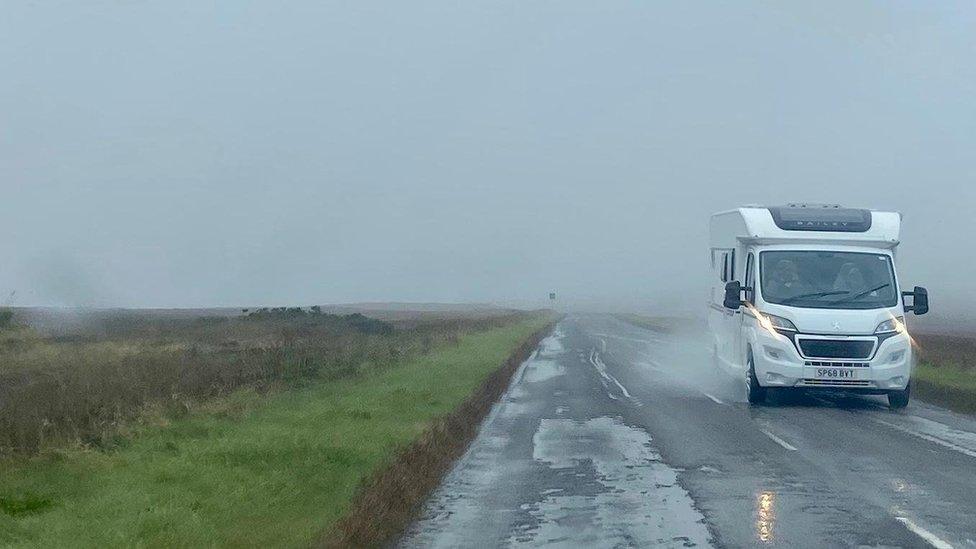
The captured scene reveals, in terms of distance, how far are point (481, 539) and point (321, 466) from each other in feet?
8.45

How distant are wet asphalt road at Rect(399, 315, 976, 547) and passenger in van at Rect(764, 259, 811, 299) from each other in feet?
6.76

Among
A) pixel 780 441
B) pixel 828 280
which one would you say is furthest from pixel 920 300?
pixel 780 441

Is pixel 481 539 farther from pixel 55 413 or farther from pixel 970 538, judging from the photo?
pixel 55 413

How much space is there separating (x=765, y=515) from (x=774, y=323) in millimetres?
10521

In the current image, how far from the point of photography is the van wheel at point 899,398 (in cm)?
2014

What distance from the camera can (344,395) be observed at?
1898 cm

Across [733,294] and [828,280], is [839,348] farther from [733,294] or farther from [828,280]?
[733,294]

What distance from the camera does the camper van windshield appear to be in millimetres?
20297

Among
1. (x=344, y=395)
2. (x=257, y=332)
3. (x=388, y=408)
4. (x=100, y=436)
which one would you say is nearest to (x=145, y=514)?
(x=100, y=436)

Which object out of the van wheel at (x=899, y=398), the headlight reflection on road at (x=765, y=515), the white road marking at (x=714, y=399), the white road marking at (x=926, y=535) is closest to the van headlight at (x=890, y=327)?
the van wheel at (x=899, y=398)

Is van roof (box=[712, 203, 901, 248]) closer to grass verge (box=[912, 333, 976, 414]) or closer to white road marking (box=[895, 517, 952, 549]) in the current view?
grass verge (box=[912, 333, 976, 414])

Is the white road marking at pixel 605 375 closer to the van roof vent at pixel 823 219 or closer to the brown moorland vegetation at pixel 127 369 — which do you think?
the van roof vent at pixel 823 219

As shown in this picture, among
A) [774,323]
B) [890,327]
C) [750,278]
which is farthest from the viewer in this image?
[750,278]

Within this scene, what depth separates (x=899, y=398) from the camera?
2030 cm
